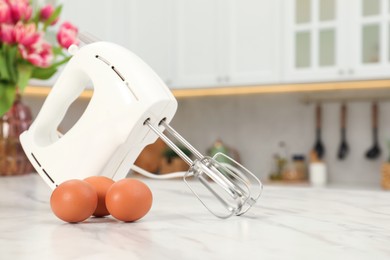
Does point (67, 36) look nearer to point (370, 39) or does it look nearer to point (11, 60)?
point (11, 60)

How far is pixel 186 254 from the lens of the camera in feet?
1.72

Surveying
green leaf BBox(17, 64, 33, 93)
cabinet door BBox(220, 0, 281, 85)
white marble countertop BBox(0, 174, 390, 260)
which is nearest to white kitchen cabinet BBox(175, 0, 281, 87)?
cabinet door BBox(220, 0, 281, 85)

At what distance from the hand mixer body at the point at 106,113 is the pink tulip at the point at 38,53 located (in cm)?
43

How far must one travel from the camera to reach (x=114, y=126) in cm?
83

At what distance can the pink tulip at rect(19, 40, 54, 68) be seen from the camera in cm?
135

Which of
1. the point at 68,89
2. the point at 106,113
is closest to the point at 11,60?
the point at 68,89

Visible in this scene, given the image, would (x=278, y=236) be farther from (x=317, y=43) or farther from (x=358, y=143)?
(x=358, y=143)

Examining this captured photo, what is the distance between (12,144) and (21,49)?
1.22ft

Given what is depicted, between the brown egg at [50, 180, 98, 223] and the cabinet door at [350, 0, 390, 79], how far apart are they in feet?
7.15

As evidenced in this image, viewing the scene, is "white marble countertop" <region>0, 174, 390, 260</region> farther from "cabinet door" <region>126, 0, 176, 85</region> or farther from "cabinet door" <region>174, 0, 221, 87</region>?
"cabinet door" <region>126, 0, 176, 85</region>

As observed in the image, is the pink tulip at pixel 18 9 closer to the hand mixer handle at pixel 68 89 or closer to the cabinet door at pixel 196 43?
the hand mixer handle at pixel 68 89

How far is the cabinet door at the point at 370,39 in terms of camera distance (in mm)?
2619

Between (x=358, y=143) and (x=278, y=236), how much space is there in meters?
2.51

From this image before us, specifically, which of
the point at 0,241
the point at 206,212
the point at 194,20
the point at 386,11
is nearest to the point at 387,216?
the point at 206,212
